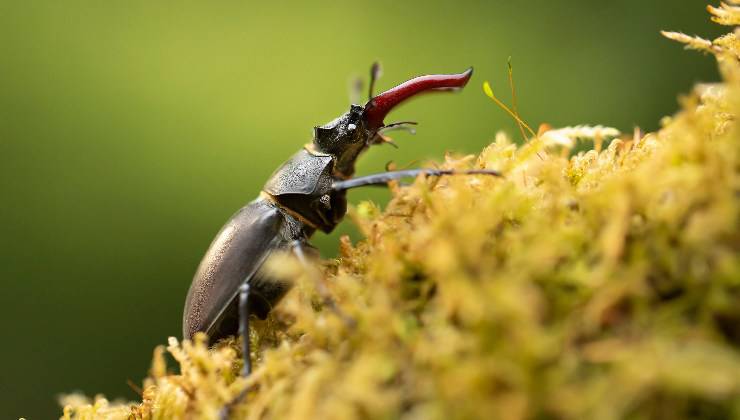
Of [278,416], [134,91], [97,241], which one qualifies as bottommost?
[97,241]

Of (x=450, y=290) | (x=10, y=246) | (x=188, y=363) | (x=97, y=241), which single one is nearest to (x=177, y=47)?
(x=97, y=241)

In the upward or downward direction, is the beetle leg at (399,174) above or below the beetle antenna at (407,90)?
below

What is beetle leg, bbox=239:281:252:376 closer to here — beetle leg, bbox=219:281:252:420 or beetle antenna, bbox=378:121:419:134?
beetle leg, bbox=219:281:252:420

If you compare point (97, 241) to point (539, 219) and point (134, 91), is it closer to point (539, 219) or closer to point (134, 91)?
point (134, 91)

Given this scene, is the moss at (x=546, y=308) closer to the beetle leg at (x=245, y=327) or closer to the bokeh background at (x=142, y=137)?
the beetle leg at (x=245, y=327)

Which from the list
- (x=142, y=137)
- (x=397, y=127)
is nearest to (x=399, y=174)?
(x=397, y=127)

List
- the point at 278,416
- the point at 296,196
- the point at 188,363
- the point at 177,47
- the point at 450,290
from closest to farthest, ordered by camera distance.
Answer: the point at 450,290 → the point at 278,416 → the point at 188,363 → the point at 296,196 → the point at 177,47

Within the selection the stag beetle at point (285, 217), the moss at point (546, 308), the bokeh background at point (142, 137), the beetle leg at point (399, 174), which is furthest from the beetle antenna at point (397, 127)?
the bokeh background at point (142, 137)
